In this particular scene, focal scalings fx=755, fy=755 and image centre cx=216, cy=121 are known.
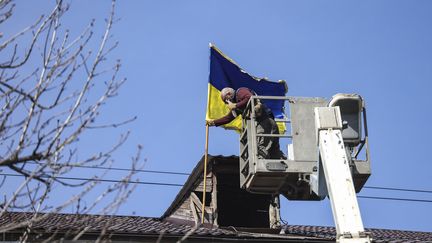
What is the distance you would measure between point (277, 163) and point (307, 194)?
31.4 inches

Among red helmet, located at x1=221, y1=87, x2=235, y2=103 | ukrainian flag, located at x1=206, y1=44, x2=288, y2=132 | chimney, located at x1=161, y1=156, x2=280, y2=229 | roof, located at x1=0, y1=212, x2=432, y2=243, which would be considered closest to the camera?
red helmet, located at x1=221, y1=87, x2=235, y2=103

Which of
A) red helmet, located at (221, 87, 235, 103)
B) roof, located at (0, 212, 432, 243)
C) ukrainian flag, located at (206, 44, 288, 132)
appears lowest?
roof, located at (0, 212, 432, 243)

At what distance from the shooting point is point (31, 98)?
754 centimetres

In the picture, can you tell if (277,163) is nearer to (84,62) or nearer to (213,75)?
(84,62)

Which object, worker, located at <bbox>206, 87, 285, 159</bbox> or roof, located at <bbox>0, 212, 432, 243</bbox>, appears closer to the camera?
worker, located at <bbox>206, 87, 285, 159</bbox>

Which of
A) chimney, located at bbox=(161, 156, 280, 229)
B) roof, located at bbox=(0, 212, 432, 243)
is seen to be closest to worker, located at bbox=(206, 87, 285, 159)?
roof, located at bbox=(0, 212, 432, 243)

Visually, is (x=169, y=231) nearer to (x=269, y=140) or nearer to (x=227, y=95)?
(x=227, y=95)

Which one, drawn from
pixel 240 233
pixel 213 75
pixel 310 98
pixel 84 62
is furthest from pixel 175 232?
pixel 84 62

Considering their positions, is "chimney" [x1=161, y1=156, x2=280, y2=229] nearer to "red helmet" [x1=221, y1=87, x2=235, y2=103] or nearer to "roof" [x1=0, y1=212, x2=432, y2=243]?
"roof" [x1=0, y1=212, x2=432, y2=243]

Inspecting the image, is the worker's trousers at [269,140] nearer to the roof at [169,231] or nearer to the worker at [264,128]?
the worker at [264,128]

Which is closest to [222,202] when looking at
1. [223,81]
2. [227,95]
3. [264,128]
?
[223,81]

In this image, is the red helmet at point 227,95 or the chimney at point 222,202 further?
the chimney at point 222,202

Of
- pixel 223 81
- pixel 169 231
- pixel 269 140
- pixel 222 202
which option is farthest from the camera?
pixel 222 202

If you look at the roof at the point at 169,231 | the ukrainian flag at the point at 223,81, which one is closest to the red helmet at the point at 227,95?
the roof at the point at 169,231
